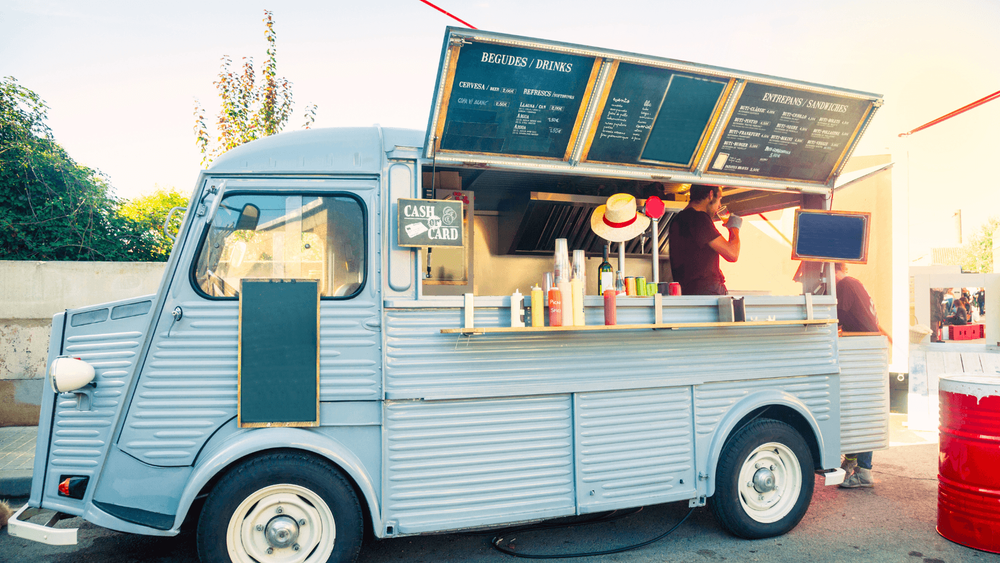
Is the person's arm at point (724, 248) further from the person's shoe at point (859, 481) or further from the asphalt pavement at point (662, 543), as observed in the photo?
the person's shoe at point (859, 481)

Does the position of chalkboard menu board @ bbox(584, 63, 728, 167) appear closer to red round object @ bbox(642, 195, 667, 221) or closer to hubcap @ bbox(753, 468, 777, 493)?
red round object @ bbox(642, 195, 667, 221)

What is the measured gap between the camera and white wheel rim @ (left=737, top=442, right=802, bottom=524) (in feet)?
13.7

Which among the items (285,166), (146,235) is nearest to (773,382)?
(285,166)

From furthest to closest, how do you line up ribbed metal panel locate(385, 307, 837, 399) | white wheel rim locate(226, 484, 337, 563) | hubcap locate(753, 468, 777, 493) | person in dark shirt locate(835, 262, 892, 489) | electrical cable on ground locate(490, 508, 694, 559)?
person in dark shirt locate(835, 262, 892, 489), hubcap locate(753, 468, 777, 493), electrical cable on ground locate(490, 508, 694, 559), ribbed metal panel locate(385, 307, 837, 399), white wheel rim locate(226, 484, 337, 563)

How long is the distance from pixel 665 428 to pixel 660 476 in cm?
34

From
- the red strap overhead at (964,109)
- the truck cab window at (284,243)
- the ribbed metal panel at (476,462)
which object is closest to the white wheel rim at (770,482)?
the ribbed metal panel at (476,462)

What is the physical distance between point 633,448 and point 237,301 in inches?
108

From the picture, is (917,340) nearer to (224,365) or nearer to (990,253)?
(224,365)

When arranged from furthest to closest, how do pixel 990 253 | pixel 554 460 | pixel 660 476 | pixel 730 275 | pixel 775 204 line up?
pixel 990 253
pixel 730 275
pixel 775 204
pixel 660 476
pixel 554 460

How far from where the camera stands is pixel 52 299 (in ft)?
25.4

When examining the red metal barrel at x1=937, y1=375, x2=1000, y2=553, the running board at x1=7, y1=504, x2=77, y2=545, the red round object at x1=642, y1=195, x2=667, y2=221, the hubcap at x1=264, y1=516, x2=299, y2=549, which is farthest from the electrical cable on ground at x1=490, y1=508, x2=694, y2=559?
the running board at x1=7, y1=504, x2=77, y2=545

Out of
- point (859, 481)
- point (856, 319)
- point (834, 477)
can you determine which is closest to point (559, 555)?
point (834, 477)

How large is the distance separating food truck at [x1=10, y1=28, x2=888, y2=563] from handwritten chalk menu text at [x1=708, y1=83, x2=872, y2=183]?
22 millimetres

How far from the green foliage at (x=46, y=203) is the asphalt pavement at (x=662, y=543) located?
6.39 metres
